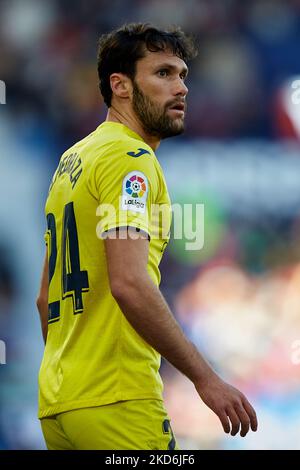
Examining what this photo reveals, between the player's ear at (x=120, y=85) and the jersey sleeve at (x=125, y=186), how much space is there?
40cm

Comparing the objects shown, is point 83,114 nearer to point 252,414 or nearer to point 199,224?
point 199,224

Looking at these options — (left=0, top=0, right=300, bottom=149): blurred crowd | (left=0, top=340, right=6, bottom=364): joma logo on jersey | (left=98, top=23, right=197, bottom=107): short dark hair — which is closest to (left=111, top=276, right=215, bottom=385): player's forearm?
(left=98, top=23, right=197, bottom=107): short dark hair

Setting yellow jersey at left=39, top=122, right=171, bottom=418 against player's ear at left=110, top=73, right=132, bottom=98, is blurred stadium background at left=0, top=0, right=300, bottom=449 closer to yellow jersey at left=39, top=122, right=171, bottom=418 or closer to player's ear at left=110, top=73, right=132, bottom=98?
player's ear at left=110, top=73, right=132, bottom=98

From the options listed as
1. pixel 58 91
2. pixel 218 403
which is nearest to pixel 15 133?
pixel 58 91

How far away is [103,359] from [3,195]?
11.6 ft

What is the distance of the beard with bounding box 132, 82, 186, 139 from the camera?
263 centimetres

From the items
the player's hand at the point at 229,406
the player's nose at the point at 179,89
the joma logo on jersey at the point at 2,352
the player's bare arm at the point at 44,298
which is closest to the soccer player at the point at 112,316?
the player's hand at the point at 229,406

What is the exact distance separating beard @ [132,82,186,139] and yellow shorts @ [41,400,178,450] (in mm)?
876

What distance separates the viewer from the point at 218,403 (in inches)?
84.3

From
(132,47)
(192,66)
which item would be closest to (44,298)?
(132,47)

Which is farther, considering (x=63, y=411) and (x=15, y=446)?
(x=15, y=446)

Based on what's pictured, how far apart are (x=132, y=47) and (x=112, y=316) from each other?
0.99 m

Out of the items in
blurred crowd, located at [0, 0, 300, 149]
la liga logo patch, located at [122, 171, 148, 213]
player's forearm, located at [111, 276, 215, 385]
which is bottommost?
player's forearm, located at [111, 276, 215, 385]

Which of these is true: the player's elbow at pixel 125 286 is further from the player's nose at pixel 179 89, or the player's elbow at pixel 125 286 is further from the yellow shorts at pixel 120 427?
the player's nose at pixel 179 89
